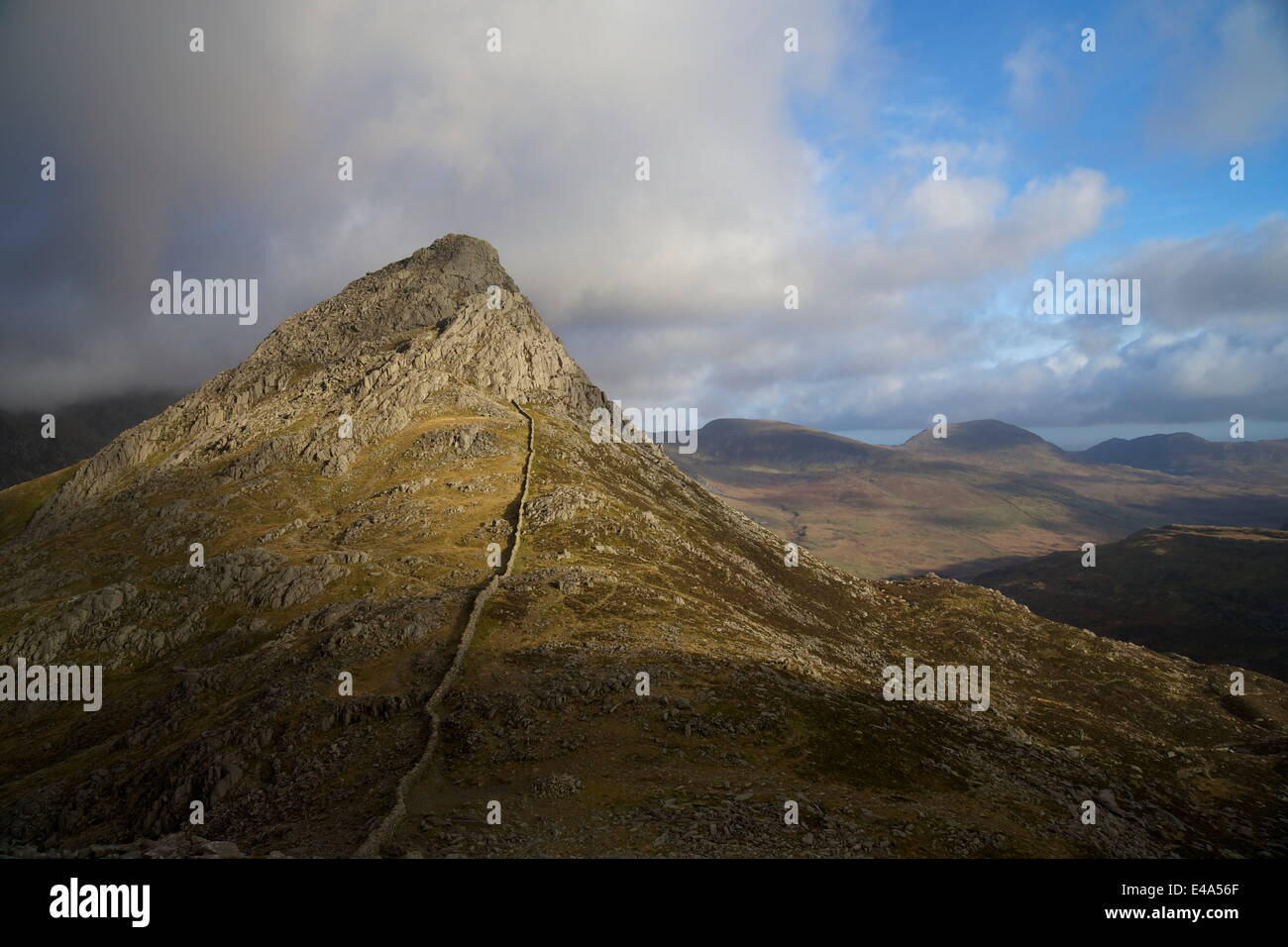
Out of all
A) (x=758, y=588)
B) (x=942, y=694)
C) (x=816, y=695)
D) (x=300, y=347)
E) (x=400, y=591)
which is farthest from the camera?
(x=300, y=347)

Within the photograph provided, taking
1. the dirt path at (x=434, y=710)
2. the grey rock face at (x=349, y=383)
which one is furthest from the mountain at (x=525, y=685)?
the grey rock face at (x=349, y=383)

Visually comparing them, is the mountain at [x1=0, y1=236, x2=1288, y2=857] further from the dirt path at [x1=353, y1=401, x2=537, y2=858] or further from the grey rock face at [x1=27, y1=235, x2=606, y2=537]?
the grey rock face at [x1=27, y1=235, x2=606, y2=537]

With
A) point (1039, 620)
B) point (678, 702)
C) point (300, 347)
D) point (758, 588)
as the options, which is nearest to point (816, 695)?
point (678, 702)

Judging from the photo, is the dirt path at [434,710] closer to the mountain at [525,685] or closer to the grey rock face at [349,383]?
the mountain at [525,685]

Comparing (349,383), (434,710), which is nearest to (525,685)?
(434,710)

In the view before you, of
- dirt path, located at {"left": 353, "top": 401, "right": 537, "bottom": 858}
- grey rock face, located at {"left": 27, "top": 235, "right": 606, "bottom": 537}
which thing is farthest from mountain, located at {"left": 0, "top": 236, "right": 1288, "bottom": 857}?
grey rock face, located at {"left": 27, "top": 235, "right": 606, "bottom": 537}

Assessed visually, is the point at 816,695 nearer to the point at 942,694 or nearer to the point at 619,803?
the point at 619,803
